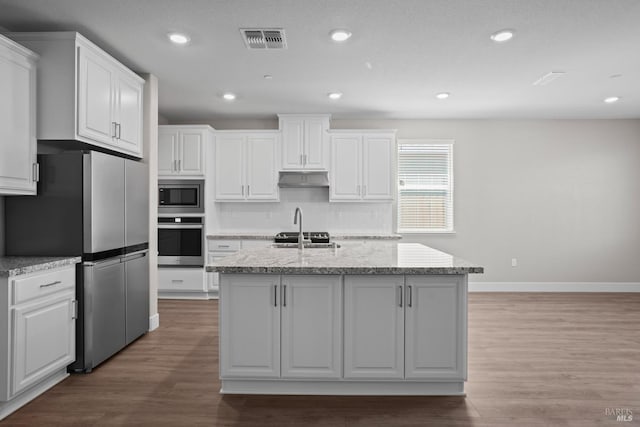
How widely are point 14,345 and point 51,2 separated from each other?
222cm

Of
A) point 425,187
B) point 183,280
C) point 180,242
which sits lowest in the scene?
point 183,280

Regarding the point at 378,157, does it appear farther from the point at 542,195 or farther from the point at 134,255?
the point at 134,255

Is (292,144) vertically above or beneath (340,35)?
beneath

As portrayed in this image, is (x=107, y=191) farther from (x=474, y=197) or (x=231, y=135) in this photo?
(x=474, y=197)

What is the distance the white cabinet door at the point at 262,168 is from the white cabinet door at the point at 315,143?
47cm

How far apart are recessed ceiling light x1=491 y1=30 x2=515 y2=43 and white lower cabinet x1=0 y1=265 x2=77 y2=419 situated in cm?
367

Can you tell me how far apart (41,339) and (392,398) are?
7.61 ft

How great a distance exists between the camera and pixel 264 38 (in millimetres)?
3271

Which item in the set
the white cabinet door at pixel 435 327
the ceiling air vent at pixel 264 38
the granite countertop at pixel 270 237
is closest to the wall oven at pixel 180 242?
the granite countertop at pixel 270 237

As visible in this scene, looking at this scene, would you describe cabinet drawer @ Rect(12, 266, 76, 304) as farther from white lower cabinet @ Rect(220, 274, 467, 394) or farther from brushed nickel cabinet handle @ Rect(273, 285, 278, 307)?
brushed nickel cabinet handle @ Rect(273, 285, 278, 307)

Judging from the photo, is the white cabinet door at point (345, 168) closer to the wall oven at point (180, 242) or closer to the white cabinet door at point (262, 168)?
the white cabinet door at point (262, 168)

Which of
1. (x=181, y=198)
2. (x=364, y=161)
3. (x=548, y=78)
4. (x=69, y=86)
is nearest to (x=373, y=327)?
(x=69, y=86)

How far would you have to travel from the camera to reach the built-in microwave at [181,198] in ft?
18.1

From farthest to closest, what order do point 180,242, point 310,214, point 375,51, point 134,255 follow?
1. point 310,214
2. point 180,242
3. point 134,255
4. point 375,51
